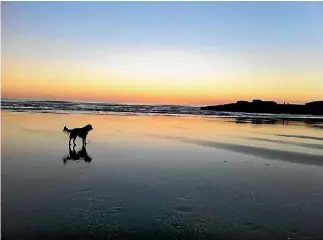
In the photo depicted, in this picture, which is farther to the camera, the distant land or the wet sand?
the distant land

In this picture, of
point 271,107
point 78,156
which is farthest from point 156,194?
point 271,107

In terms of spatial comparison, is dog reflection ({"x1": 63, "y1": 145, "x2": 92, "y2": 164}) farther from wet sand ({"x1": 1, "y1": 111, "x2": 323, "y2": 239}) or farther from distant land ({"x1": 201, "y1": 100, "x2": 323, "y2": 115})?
distant land ({"x1": 201, "y1": 100, "x2": 323, "y2": 115})

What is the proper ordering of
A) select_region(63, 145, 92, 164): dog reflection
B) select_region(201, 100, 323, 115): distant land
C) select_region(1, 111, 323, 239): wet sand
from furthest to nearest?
select_region(201, 100, 323, 115): distant land, select_region(63, 145, 92, 164): dog reflection, select_region(1, 111, 323, 239): wet sand

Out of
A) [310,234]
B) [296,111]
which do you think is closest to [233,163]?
[310,234]

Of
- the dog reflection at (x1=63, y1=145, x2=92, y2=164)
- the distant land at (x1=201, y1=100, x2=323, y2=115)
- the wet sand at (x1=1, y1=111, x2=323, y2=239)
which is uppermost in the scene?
the distant land at (x1=201, y1=100, x2=323, y2=115)

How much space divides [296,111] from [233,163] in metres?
76.0

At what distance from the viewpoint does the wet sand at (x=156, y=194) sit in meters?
6.21

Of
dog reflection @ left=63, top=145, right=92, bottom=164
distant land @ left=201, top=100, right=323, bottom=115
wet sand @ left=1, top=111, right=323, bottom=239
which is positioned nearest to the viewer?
wet sand @ left=1, top=111, right=323, bottom=239

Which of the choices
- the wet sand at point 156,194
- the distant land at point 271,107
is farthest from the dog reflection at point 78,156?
the distant land at point 271,107

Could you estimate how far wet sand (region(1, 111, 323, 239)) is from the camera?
6.21m

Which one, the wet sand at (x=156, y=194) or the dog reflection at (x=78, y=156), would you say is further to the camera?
the dog reflection at (x=78, y=156)

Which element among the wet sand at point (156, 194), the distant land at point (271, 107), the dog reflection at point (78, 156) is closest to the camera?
the wet sand at point (156, 194)

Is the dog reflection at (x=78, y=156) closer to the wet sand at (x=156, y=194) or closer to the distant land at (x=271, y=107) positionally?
the wet sand at (x=156, y=194)

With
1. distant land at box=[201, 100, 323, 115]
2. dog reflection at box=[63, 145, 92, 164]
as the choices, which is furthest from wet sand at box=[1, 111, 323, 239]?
distant land at box=[201, 100, 323, 115]
